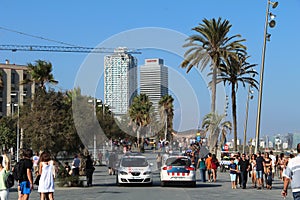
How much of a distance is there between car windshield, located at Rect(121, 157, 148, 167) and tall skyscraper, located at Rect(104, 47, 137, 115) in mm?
23626

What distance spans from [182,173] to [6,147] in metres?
46.0

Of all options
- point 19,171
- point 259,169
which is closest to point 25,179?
point 19,171

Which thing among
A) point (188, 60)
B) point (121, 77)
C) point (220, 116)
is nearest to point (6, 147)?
point (121, 77)

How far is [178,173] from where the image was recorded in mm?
26047

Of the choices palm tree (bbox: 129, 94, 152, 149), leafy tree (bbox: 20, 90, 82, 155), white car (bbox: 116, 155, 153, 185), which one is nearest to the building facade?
palm tree (bbox: 129, 94, 152, 149)

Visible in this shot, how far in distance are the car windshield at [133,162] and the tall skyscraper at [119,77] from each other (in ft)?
77.5

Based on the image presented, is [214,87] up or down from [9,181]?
up

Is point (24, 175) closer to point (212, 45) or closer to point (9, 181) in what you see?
point (9, 181)

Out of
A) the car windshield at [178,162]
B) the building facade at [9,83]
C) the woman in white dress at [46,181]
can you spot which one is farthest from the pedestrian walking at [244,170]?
the building facade at [9,83]

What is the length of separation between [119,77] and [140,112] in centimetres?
3573

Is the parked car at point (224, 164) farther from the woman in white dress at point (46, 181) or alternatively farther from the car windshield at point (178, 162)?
the woman in white dress at point (46, 181)

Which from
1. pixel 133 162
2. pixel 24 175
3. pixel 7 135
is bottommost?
pixel 7 135

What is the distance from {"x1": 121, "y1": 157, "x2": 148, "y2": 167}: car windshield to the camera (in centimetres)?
2686

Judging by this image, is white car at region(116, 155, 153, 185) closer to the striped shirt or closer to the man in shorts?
the man in shorts
